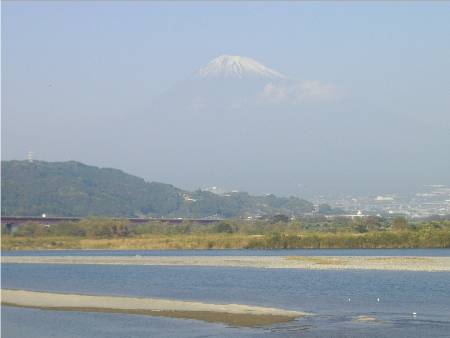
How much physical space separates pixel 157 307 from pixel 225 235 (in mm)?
80796

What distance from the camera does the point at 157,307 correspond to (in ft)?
133

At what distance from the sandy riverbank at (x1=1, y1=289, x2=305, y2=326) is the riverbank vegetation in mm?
55185

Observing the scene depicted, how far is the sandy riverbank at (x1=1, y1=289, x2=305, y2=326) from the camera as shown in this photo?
3550cm

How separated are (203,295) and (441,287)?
40.4ft

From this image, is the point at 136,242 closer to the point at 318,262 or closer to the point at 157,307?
the point at 318,262

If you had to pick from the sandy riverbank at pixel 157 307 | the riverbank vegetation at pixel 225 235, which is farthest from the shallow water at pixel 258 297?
the riverbank vegetation at pixel 225 235

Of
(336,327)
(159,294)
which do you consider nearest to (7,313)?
(159,294)

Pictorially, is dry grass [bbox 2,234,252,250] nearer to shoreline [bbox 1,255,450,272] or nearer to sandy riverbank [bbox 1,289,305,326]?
shoreline [bbox 1,255,450,272]

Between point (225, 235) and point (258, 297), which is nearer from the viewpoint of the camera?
point (258, 297)

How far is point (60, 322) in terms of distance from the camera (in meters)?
36.2

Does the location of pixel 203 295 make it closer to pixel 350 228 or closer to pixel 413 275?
pixel 413 275

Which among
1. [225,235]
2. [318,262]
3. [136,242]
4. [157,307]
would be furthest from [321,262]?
[136,242]

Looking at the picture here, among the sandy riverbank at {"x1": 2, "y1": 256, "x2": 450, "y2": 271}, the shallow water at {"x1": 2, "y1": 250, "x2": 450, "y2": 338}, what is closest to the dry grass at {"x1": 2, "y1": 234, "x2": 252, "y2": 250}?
the sandy riverbank at {"x1": 2, "y1": 256, "x2": 450, "y2": 271}

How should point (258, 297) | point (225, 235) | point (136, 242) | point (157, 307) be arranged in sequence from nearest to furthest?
1. point (157, 307)
2. point (258, 297)
3. point (225, 235)
4. point (136, 242)
